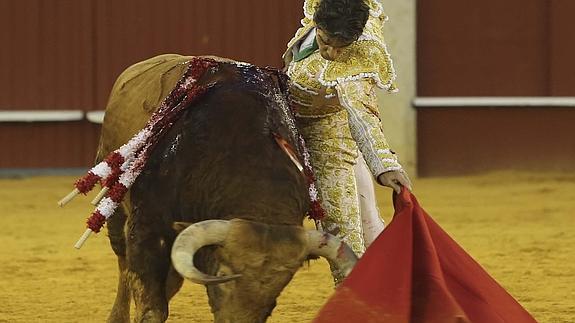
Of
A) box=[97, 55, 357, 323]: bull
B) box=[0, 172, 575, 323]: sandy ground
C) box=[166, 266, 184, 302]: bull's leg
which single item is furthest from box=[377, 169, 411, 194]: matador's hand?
box=[0, 172, 575, 323]: sandy ground

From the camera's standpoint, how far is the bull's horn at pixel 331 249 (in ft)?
9.31

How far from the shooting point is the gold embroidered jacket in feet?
10.3

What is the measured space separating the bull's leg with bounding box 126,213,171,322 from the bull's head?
43cm

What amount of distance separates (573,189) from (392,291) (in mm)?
4773

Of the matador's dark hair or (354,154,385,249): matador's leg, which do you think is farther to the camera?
(354,154,385,249): matador's leg

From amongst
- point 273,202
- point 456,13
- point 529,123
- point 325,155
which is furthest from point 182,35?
point 273,202

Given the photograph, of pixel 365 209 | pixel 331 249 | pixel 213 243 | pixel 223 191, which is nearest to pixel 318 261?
pixel 365 209

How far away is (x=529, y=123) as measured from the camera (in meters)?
8.44

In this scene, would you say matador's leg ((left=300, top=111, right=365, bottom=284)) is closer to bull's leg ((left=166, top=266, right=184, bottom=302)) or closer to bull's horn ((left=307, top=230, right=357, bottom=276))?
bull's leg ((left=166, top=266, right=184, bottom=302))

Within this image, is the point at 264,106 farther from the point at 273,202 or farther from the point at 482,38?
the point at 482,38

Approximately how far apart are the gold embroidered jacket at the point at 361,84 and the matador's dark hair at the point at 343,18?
138 mm

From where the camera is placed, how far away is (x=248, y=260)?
277 centimetres

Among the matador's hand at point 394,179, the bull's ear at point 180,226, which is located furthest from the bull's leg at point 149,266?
the matador's hand at point 394,179

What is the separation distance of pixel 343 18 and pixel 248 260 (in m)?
0.62
